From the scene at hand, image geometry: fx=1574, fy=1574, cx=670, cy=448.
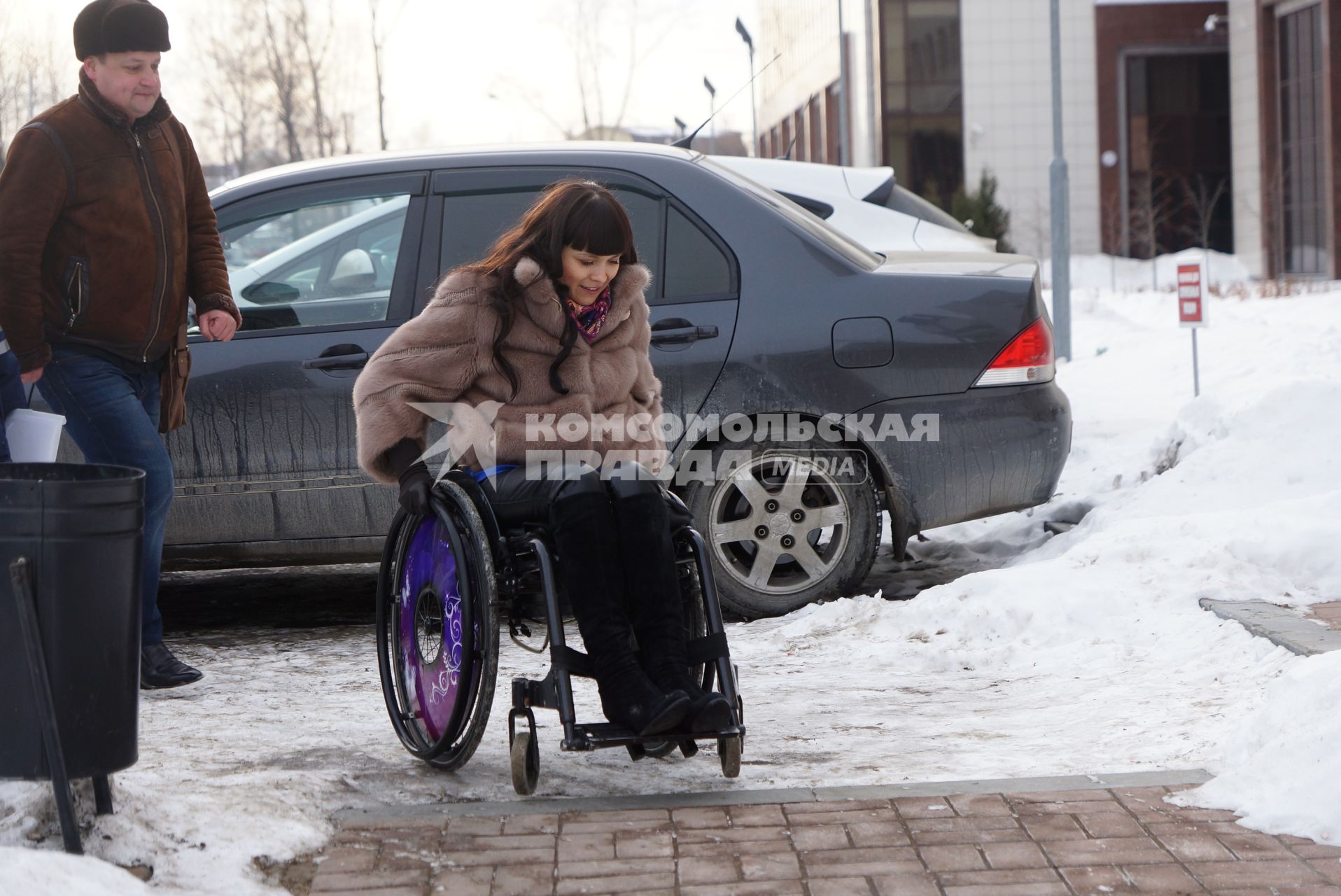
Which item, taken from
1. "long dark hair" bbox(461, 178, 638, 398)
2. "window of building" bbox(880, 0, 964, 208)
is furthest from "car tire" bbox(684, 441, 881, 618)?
"window of building" bbox(880, 0, 964, 208)

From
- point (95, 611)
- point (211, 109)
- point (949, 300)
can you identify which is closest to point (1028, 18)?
point (211, 109)

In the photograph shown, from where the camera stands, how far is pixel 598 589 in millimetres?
3635

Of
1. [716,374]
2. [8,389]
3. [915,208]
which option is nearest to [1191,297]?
[915,208]

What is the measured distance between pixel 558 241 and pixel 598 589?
2.91ft

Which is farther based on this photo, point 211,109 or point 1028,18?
point 1028,18

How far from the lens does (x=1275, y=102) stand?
1513 inches

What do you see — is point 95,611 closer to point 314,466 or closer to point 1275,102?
point 314,466

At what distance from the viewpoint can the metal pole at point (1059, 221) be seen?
16.1 metres

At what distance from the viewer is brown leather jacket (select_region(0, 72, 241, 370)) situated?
4.57m

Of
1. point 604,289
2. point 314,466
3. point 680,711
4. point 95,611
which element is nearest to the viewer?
point 95,611

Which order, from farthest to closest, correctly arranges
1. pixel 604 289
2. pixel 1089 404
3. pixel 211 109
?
pixel 211 109
pixel 1089 404
pixel 604 289

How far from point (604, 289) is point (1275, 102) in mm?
38329

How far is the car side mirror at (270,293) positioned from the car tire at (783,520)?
163 centimetres

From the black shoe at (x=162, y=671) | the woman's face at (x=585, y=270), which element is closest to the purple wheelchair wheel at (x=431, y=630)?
the woman's face at (x=585, y=270)
